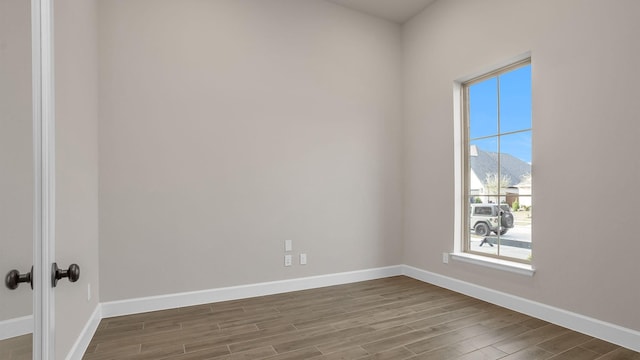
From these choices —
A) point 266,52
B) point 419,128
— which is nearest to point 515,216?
point 419,128

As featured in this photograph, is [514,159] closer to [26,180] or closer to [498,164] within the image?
[498,164]

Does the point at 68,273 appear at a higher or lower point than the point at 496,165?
lower

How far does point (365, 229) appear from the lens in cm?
407

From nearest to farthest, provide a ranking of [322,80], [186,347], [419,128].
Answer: [186,347] < [322,80] < [419,128]

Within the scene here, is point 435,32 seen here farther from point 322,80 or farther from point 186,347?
point 186,347

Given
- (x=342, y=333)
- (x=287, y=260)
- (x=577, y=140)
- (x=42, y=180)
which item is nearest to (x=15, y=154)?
(x=42, y=180)

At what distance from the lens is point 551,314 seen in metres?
2.67

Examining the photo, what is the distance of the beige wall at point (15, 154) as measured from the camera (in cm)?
69

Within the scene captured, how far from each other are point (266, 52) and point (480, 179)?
8.76 feet

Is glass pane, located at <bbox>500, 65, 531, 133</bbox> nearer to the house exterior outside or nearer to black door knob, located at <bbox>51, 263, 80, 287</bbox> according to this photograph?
the house exterior outside

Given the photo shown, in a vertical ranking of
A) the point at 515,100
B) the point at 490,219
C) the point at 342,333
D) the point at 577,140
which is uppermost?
the point at 515,100

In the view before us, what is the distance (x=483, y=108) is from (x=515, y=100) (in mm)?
385

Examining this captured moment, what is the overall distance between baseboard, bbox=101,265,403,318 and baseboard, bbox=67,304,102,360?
17 centimetres

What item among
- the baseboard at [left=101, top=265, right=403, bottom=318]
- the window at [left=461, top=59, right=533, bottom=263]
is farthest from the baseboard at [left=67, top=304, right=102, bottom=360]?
the window at [left=461, top=59, right=533, bottom=263]
